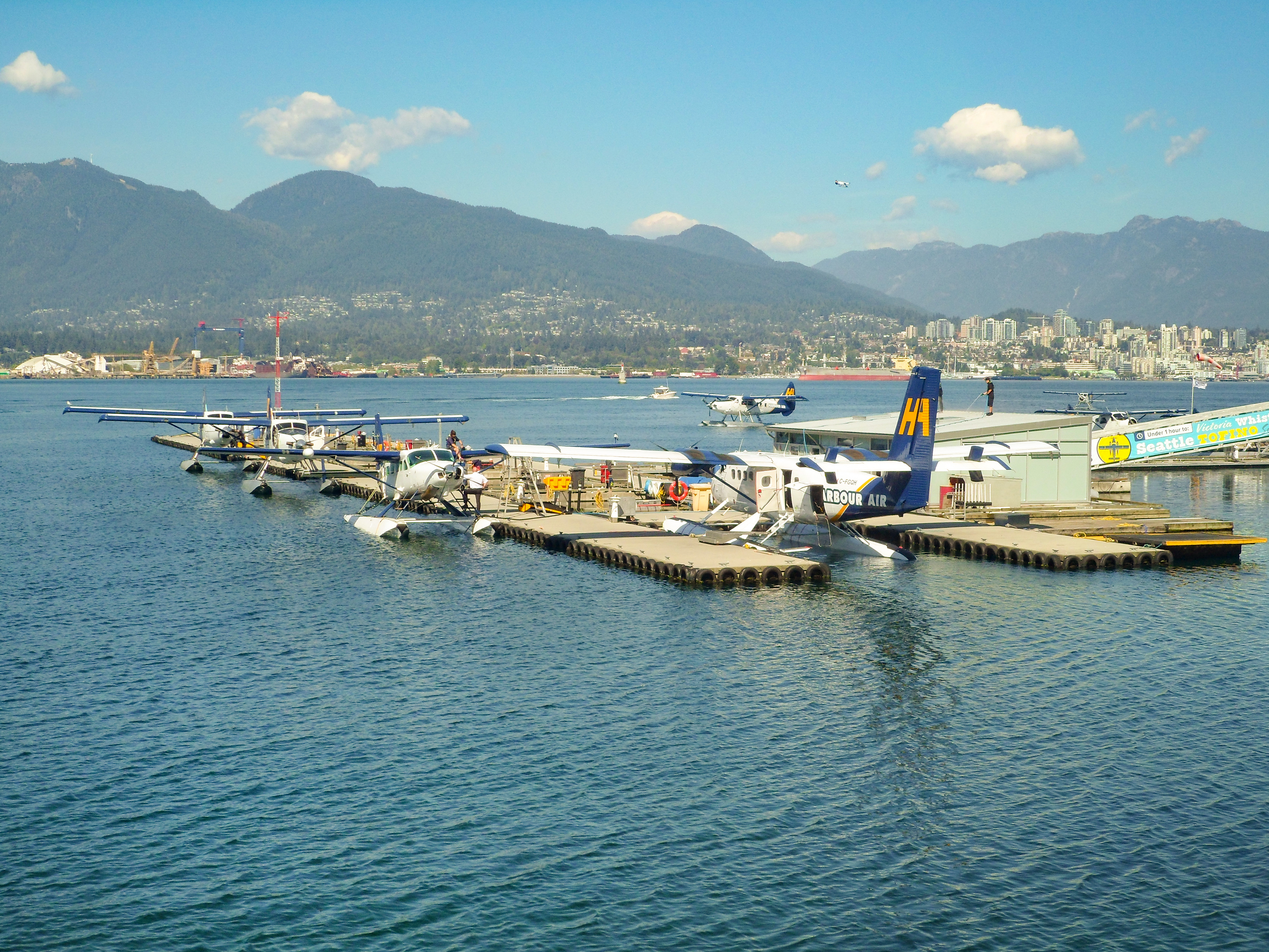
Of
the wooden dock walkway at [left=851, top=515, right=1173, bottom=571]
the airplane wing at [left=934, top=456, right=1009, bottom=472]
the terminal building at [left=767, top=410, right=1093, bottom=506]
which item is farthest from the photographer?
the terminal building at [left=767, top=410, right=1093, bottom=506]

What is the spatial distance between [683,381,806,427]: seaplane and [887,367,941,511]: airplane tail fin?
88916 millimetres

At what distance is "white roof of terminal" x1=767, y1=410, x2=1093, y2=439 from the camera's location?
47062mm

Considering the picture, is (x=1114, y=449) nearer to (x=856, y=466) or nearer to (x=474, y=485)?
(x=856, y=466)

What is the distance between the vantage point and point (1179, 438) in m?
74.3

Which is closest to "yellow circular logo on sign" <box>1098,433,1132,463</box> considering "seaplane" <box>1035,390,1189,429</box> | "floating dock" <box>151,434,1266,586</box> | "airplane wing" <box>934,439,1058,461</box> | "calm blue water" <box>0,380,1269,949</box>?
"seaplane" <box>1035,390,1189,429</box>

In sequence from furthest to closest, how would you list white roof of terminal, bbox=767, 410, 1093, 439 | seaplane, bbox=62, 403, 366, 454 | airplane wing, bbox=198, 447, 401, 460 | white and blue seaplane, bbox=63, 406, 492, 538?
seaplane, bbox=62, 403, 366, 454 < airplane wing, bbox=198, 447, 401, 460 < white roof of terminal, bbox=767, 410, 1093, 439 < white and blue seaplane, bbox=63, 406, 492, 538

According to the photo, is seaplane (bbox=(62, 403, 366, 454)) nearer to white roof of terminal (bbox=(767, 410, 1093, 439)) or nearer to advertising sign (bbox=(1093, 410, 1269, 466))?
white roof of terminal (bbox=(767, 410, 1093, 439))

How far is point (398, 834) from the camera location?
17672mm

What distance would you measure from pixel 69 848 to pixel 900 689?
16763mm

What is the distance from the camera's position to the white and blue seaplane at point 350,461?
46.3 m

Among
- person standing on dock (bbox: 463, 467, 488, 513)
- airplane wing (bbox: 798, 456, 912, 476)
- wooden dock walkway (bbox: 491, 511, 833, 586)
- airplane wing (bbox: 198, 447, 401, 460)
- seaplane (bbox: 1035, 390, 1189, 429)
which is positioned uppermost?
seaplane (bbox: 1035, 390, 1189, 429)

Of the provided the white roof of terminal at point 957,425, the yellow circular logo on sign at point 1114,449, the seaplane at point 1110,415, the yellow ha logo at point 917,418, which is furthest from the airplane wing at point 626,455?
the seaplane at point 1110,415

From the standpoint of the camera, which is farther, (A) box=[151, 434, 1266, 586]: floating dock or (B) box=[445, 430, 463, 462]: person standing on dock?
(B) box=[445, 430, 463, 462]: person standing on dock

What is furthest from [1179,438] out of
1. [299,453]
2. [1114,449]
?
[299,453]
